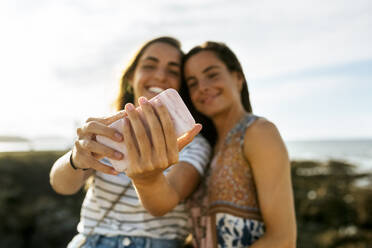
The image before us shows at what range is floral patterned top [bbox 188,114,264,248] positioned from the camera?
1.97 metres

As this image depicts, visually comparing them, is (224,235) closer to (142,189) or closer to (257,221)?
(257,221)

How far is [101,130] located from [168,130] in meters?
0.31

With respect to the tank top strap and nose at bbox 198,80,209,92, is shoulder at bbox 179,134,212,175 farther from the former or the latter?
nose at bbox 198,80,209,92

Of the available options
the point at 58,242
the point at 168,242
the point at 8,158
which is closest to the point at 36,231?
the point at 58,242

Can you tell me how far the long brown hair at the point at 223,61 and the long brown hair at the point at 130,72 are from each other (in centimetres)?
25

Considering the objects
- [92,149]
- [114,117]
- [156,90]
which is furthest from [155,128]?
[156,90]

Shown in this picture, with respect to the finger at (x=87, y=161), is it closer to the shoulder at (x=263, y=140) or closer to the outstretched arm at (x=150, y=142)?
the outstretched arm at (x=150, y=142)

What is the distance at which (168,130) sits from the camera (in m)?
1.29

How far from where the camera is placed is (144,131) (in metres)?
1.27

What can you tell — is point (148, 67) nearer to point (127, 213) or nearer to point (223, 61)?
point (223, 61)

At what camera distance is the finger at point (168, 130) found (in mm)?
1280

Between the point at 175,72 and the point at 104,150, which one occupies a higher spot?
the point at 175,72

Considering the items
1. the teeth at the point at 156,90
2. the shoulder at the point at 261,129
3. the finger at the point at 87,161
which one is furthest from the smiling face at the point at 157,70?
the finger at the point at 87,161

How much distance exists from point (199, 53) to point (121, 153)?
156 centimetres
